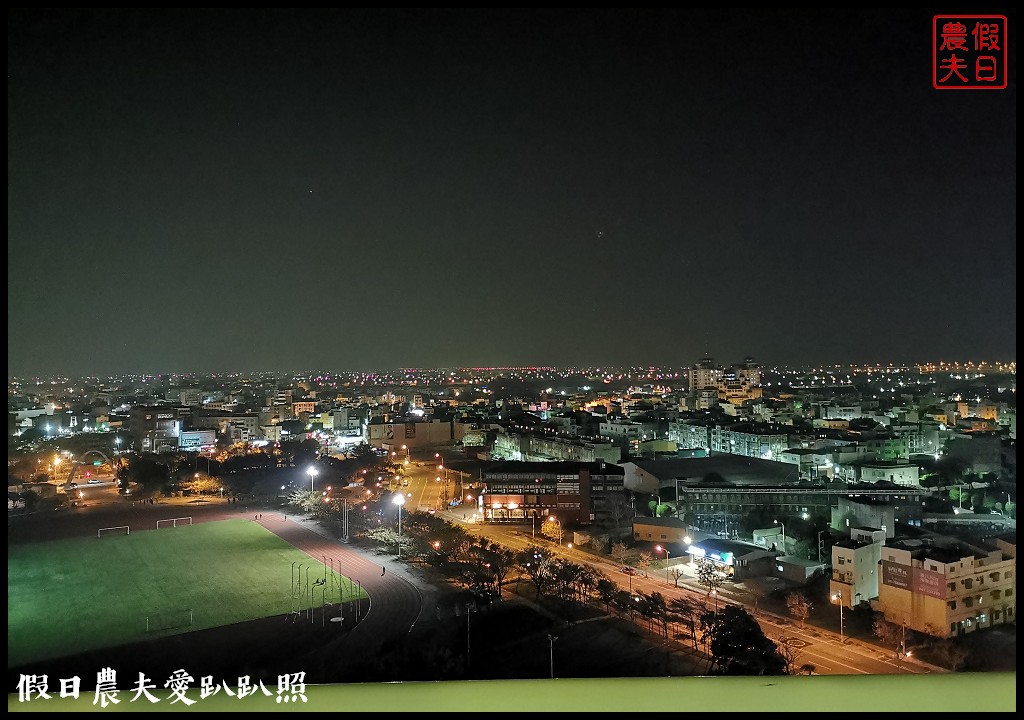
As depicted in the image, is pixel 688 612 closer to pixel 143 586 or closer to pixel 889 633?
pixel 889 633

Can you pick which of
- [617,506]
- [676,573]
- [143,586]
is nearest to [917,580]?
[676,573]

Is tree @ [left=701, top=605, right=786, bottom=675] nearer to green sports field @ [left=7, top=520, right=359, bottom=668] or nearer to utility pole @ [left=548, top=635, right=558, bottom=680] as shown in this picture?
utility pole @ [left=548, top=635, right=558, bottom=680]

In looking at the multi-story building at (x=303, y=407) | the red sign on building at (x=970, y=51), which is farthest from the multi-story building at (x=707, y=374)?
the red sign on building at (x=970, y=51)

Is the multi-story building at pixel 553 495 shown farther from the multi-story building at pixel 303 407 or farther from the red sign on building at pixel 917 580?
the multi-story building at pixel 303 407

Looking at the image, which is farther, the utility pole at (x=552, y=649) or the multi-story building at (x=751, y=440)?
the multi-story building at (x=751, y=440)

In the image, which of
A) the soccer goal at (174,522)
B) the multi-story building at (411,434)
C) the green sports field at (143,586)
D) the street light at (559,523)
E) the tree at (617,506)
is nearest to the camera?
the green sports field at (143,586)

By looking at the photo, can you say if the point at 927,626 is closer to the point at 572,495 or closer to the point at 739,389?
the point at 572,495

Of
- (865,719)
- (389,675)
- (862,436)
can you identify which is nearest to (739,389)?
(862,436)
